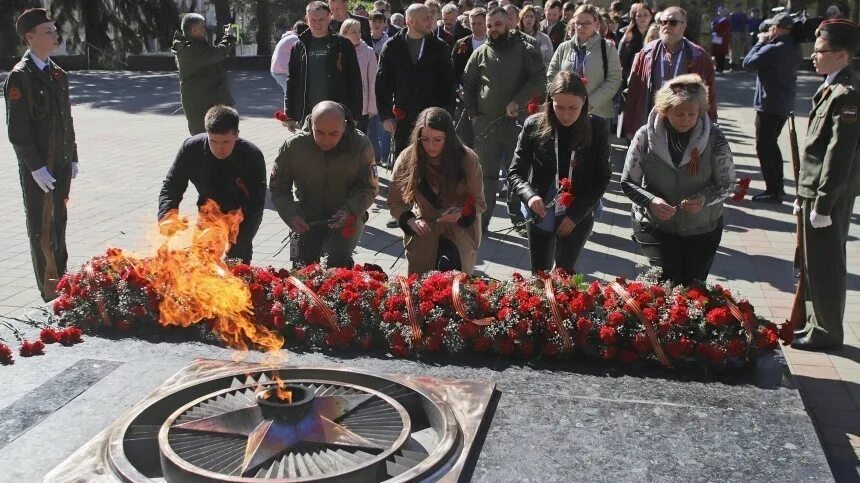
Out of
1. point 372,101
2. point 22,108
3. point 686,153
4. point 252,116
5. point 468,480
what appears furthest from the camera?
point 252,116

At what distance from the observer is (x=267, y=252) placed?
24.8ft

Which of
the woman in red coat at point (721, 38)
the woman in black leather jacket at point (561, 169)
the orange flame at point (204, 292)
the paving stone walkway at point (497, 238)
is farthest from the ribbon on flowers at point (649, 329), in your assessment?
the woman in red coat at point (721, 38)

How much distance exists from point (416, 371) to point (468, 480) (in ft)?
3.27

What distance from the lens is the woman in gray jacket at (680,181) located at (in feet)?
16.2

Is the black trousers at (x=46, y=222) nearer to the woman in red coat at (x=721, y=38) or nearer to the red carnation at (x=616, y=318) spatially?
the red carnation at (x=616, y=318)

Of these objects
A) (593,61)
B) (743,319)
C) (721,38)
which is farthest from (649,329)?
(721,38)

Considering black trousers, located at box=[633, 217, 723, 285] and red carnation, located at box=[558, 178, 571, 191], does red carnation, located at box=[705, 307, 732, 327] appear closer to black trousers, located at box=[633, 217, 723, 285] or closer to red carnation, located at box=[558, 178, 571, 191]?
black trousers, located at box=[633, 217, 723, 285]

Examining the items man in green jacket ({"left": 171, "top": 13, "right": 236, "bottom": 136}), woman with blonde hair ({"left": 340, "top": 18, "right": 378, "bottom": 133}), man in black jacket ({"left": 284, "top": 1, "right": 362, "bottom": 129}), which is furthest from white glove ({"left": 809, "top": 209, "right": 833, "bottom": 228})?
man in green jacket ({"left": 171, "top": 13, "right": 236, "bottom": 136})

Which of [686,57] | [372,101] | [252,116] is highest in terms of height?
[686,57]

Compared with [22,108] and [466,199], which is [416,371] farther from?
[22,108]

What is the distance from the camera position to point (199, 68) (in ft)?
29.1

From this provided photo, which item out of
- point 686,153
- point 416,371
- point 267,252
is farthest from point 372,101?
point 416,371

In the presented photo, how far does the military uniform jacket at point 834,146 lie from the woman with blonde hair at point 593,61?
11.3 feet

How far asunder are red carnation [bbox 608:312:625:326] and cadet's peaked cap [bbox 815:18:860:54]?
7.07 ft
